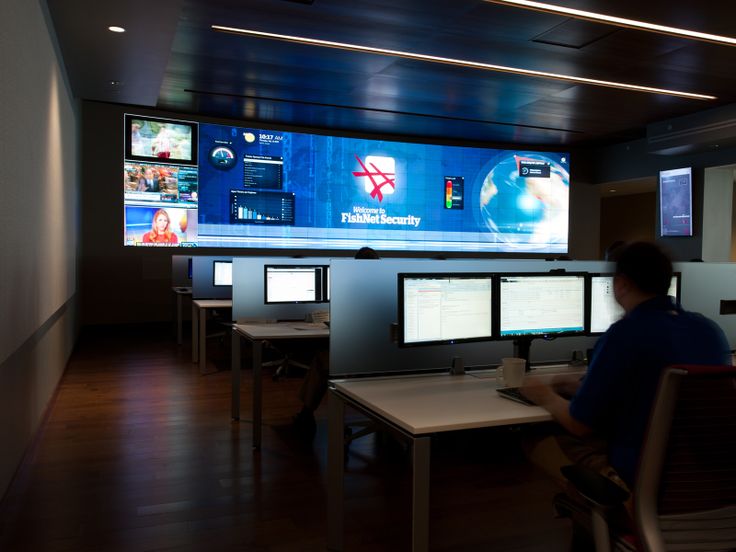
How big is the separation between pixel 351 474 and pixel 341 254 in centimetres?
672

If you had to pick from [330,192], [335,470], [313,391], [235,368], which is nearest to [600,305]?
[335,470]

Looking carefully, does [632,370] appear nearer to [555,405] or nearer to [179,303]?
[555,405]

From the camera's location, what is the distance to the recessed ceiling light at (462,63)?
5586mm

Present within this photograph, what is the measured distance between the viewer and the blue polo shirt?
65.1 inches

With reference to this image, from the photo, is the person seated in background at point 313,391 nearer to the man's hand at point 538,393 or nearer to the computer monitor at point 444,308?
the computer monitor at point 444,308

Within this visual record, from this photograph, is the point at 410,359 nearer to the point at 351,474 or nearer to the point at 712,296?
the point at 351,474

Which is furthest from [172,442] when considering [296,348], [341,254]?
[341,254]

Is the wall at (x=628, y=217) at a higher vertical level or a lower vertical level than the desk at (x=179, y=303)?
higher

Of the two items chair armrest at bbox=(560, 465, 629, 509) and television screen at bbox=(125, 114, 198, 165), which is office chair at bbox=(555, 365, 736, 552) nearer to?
chair armrest at bbox=(560, 465, 629, 509)

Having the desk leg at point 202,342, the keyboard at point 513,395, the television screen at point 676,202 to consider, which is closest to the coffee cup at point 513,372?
the keyboard at point 513,395

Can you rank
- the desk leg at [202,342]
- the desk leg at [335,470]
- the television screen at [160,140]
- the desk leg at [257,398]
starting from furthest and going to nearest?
the television screen at [160,140] < the desk leg at [202,342] < the desk leg at [257,398] < the desk leg at [335,470]

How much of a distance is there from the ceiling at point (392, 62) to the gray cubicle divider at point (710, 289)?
2477 millimetres

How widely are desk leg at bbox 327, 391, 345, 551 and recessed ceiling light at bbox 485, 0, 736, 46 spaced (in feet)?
12.1

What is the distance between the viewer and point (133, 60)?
5512 mm
